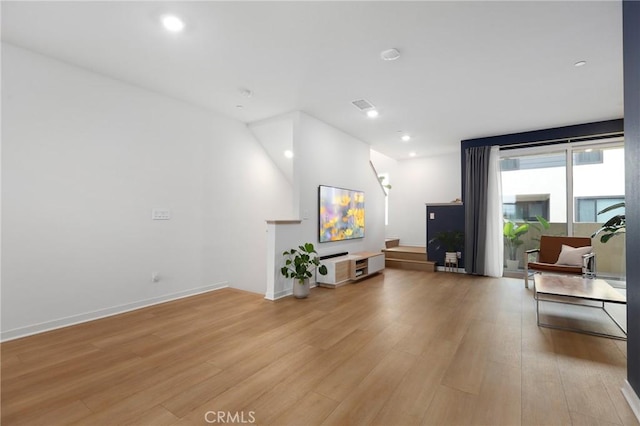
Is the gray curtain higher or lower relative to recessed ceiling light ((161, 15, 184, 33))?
lower

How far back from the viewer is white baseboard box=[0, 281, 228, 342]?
2.70m

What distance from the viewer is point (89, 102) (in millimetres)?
3182

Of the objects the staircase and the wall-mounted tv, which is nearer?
the wall-mounted tv

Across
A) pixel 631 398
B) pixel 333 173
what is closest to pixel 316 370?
pixel 631 398


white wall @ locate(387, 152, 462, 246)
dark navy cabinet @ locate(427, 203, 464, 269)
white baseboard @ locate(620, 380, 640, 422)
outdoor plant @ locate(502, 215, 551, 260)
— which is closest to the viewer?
white baseboard @ locate(620, 380, 640, 422)

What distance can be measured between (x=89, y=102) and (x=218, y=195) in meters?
1.90

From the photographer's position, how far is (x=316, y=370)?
214 cm

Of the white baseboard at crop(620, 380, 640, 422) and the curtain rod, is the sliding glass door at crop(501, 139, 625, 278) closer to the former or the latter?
the curtain rod

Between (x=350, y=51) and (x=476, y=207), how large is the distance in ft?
14.2

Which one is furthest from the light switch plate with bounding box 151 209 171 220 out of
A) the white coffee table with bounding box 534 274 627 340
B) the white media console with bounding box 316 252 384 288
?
the white coffee table with bounding box 534 274 627 340

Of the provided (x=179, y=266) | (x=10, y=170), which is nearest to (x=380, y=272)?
(x=179, y=266)

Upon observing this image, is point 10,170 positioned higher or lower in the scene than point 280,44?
lower

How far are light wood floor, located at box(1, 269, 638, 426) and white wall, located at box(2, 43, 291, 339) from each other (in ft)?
1.44

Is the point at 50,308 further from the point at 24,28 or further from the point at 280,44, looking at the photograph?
the point at 280,44
